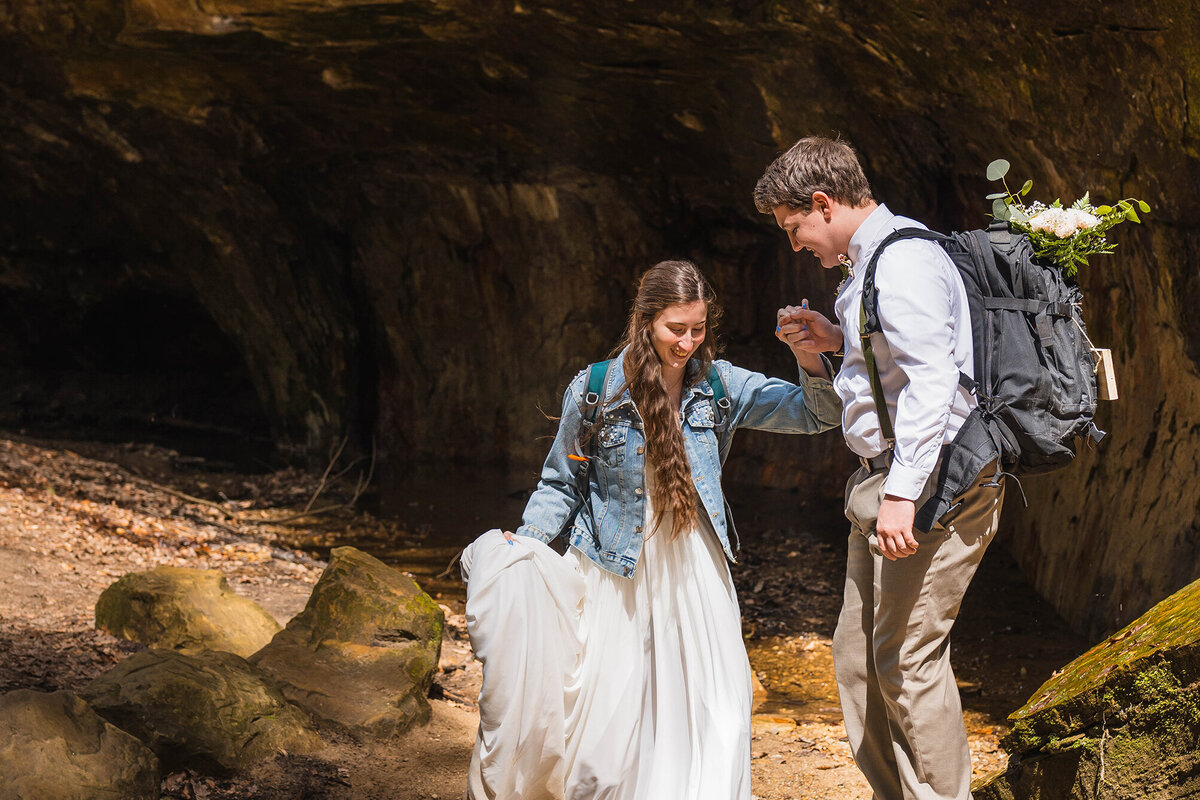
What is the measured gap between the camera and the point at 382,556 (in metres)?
9.38

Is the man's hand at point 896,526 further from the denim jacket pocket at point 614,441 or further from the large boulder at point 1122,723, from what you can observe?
the denim jacket pocket at point 614,441

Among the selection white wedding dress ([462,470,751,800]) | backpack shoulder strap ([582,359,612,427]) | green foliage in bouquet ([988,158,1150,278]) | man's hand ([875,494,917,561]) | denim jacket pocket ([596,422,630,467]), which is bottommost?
white wedding dress ([462,470,751,800])

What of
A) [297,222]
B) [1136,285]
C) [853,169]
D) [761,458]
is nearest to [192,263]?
[297,222]

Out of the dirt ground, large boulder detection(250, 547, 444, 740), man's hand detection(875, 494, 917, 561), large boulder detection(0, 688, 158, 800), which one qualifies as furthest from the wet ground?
large boulder detection(0, 688, 158, 800)

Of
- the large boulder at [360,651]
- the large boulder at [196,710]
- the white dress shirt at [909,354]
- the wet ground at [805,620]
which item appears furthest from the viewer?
the wet ground at [805,620]

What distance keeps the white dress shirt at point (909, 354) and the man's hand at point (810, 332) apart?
226 mm

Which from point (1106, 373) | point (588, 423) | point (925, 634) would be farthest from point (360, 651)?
point (1106, 373)

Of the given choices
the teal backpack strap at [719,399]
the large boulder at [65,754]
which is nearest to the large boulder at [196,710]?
the large boulder at [65,754]

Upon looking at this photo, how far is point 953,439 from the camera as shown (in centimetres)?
286

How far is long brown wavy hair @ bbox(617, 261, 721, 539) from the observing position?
3281mm

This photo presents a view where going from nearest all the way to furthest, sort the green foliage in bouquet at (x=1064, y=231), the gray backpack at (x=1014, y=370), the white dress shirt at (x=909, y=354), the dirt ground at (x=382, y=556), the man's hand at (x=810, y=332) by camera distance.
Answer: the white dress shirt at (x=909, y=354), the gray backpack at (x=1014, y=370), the green foliage in bouquet at (x=1064, y=231), the man's hand at (x=810, y=332), the dirt ground at (x=382, y=556)

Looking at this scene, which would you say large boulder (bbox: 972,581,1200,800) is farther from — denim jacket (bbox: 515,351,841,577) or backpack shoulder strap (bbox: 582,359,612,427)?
backpack shoulder strap (bbox: 582,359,612,427)

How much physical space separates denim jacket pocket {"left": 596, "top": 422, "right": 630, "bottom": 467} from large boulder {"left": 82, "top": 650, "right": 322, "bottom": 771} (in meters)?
1.95

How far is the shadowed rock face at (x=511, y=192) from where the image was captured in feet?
18.7
